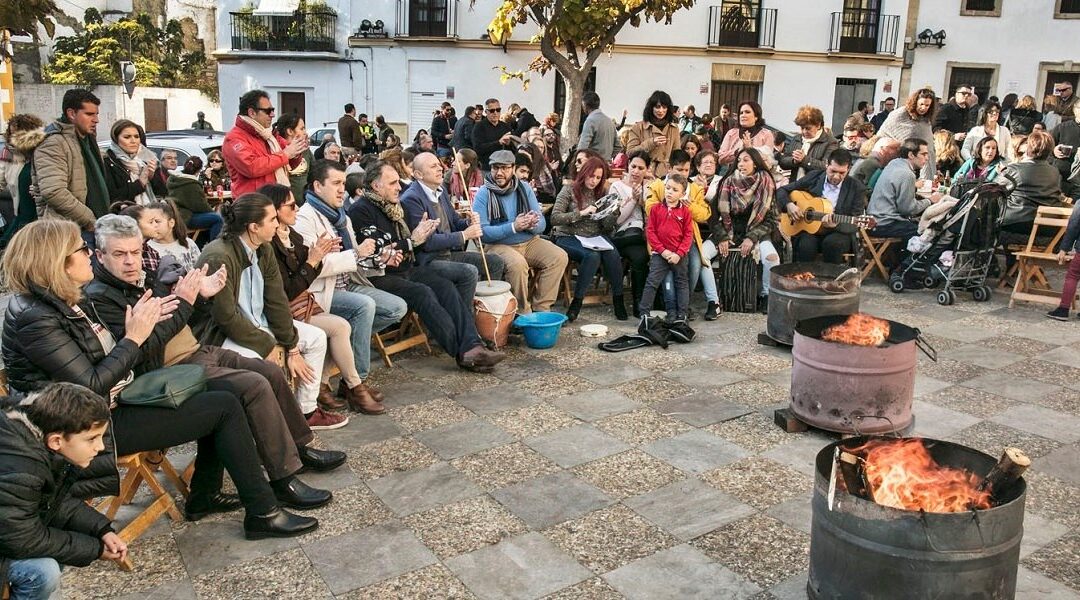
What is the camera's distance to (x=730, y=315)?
316 inches

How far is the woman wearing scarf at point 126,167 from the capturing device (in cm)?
688

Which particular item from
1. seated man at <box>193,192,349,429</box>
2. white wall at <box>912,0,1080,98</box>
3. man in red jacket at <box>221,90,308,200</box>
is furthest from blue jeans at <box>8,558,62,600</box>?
white wall at <box>912,0,1080,98</box>

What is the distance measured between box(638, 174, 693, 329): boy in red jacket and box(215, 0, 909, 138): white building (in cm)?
1817

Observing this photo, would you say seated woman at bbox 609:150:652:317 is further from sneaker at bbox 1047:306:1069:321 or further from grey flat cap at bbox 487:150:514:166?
sneaker at bbox 1047:306:1069:321

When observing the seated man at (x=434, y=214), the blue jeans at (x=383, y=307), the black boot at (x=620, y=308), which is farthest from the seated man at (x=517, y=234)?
the blue jeans at (x=383, y=307)

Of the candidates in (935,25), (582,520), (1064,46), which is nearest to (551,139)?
(582,520)

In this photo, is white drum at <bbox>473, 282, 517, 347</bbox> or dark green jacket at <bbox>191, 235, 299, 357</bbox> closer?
dark green jacket at <bbox>191, 235, 299, 357</bbox>

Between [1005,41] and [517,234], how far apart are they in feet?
74.7

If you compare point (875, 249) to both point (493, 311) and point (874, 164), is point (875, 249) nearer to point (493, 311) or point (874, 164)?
point (874, 164)

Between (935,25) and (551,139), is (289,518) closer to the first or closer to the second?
(551,139)

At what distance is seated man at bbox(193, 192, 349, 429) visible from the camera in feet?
15.2

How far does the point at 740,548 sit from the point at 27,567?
2.67 meters

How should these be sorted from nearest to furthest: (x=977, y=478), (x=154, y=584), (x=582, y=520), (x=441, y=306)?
1. (x=977, y=478)
2. (x=154, y=584)
3. (x=582, y=520)
4. (x=441, y=306)

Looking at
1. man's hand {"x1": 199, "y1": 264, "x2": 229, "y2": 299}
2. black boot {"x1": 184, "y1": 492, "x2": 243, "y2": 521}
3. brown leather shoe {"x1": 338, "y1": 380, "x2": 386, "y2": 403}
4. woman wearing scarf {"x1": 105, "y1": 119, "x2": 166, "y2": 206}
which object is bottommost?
black boot {"x1": 184, "y1": 492, "x2": 243, "y2": 521}
